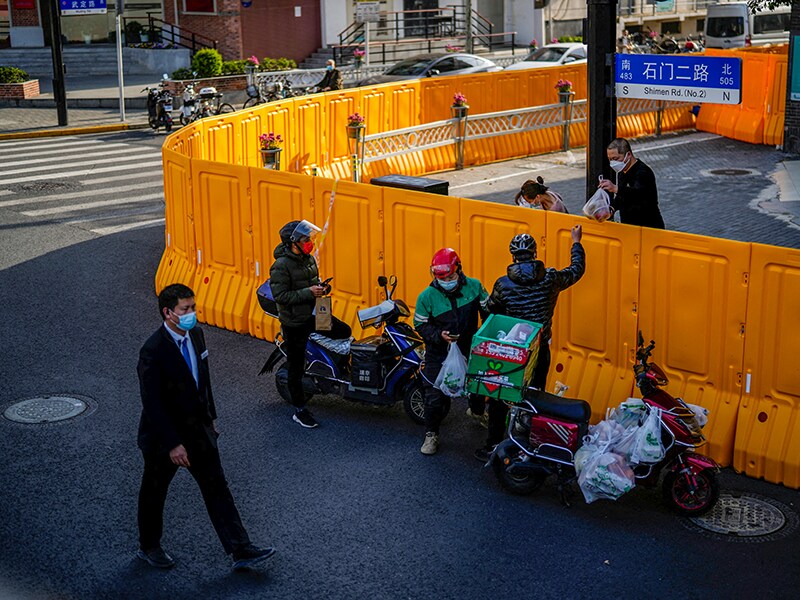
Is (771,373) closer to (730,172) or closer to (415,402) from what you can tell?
(415,402)

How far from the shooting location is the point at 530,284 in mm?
8922

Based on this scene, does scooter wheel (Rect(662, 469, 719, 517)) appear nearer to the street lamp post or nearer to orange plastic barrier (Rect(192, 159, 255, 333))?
the street lamp post

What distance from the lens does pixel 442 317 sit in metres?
9.04

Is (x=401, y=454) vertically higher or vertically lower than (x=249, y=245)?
lower

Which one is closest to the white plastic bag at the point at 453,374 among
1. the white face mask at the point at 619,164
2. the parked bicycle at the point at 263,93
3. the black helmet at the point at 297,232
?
the black helmet at the point at 297,232

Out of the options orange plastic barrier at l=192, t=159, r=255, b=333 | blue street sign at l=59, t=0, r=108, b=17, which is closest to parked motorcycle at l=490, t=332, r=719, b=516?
orange plastic barrier at l=192, t=159, r=255, b=333

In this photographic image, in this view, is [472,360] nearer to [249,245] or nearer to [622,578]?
[622,578]

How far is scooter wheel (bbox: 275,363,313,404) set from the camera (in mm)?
10281

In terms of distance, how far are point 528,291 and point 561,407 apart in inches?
38.2

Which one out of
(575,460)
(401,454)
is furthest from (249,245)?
(575,460)

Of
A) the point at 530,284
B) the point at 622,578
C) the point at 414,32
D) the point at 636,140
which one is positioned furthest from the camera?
A: the point at 414,32

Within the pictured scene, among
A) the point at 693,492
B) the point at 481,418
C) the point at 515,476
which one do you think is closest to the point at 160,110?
the point at 481,418

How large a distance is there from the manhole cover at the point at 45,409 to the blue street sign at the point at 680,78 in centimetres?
601

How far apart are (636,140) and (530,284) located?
684 inches
